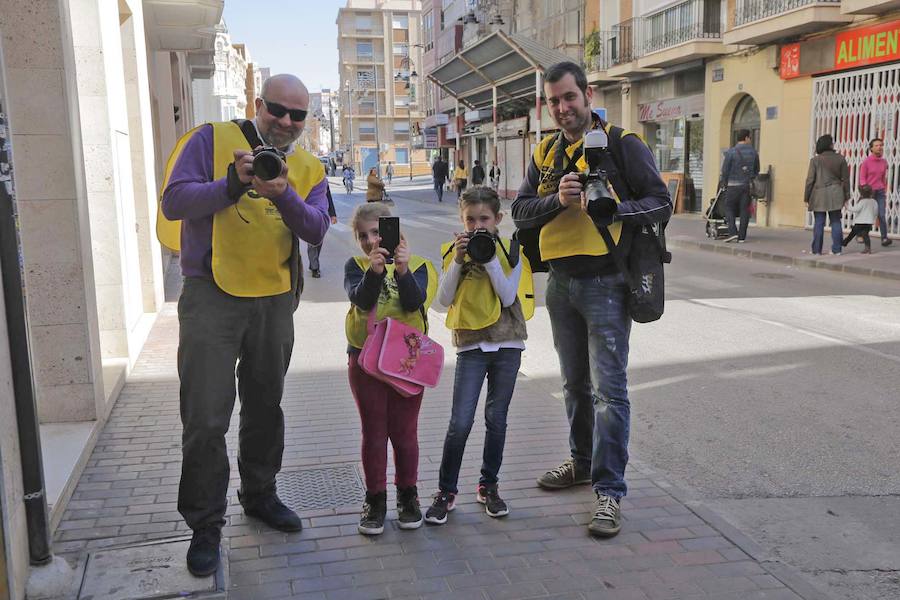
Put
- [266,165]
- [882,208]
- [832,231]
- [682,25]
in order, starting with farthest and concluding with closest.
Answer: [682,25] < [882,208] < [832,231] < [266,165]

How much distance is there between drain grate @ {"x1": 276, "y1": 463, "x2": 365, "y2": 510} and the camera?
4168mm

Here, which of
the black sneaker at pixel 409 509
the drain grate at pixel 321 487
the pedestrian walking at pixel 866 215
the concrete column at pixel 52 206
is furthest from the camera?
the pedestrian walking at pixel 866 215

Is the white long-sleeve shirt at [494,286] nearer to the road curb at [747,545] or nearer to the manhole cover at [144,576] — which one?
the road curb at [747,545]

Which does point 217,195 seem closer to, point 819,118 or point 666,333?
point 666,333

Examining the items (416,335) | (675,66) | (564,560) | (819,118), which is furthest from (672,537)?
(675,66)

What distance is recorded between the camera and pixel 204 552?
11.1ft

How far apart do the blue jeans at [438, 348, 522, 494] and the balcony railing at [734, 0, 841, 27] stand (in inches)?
643

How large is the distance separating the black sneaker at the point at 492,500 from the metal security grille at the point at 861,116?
593 inches

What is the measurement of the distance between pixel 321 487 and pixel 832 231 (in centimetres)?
1199

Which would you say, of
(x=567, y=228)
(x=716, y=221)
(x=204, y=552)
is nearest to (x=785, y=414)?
(x=567, y=228)

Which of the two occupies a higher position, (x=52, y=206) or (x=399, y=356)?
(x=52, y=206)

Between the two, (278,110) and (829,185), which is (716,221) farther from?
(278,110)

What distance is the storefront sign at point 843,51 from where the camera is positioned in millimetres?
16219

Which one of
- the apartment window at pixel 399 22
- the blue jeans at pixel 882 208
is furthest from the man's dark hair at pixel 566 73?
the apartment window at pixel 399 22
